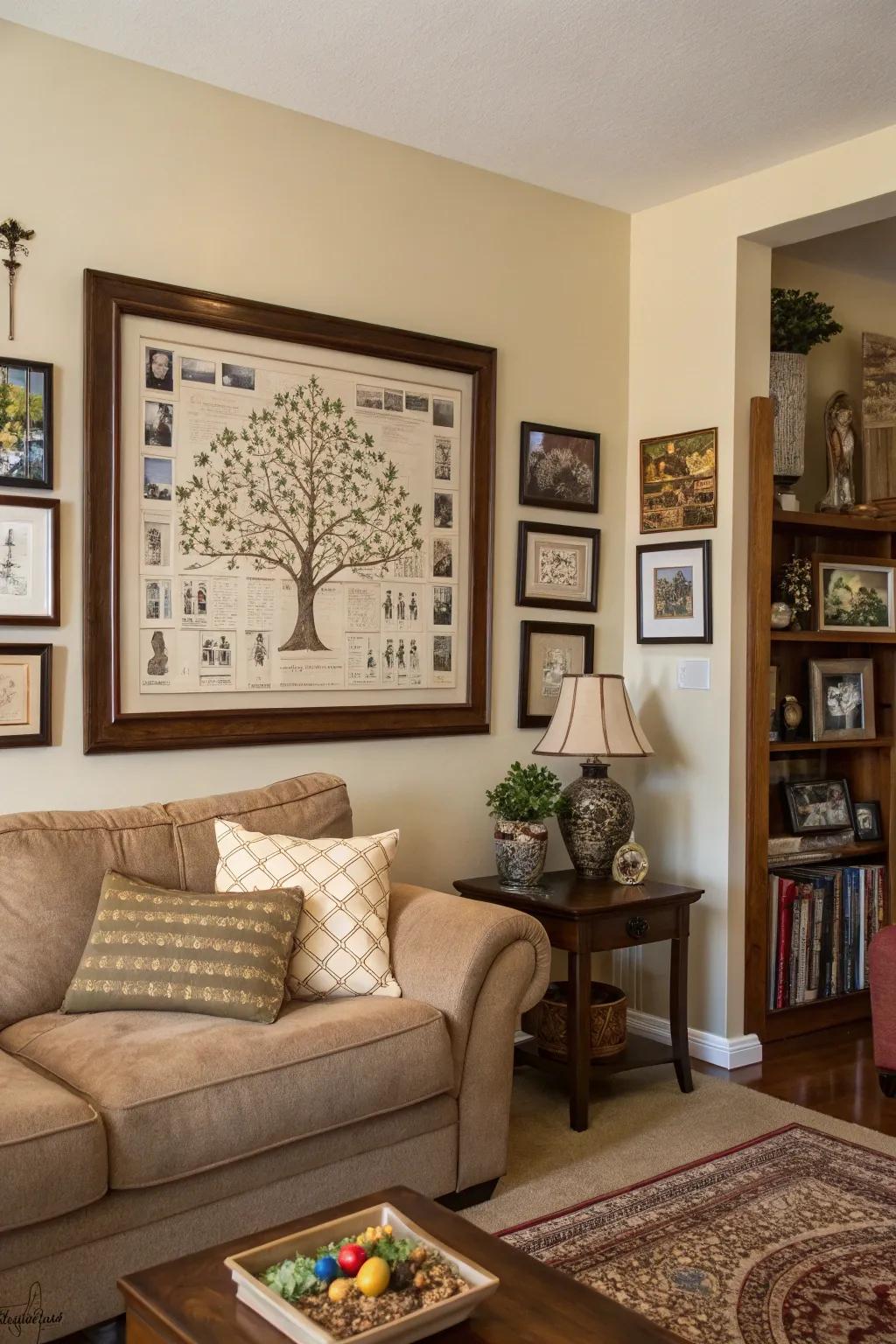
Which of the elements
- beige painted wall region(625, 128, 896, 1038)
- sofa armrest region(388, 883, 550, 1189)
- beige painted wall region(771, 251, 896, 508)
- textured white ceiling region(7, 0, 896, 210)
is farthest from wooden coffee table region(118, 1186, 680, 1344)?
beige painted wall region(771, 251, 896, 508)

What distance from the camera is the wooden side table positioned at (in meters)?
3.28

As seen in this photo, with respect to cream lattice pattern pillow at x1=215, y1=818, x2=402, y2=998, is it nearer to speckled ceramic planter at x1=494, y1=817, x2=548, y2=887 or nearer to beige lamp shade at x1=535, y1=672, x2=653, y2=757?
speckled ceramic planter at x1=494, y1=817, x2=548, y2=887

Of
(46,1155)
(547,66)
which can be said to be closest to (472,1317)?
(46,1155)

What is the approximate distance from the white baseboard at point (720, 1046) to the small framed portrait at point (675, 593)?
130 cm

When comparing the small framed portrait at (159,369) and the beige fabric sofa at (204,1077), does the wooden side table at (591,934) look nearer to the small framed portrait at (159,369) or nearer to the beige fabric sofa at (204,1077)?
the beige fabric sofa at (204,1077)

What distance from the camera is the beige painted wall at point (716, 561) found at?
390 centimetres

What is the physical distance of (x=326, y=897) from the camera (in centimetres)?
284

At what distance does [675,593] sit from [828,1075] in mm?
1635

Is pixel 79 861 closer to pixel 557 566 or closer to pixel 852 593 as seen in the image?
pixel 557 566

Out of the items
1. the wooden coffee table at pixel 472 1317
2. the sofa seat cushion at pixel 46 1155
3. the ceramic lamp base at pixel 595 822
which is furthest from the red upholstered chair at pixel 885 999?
the sofa seat cushion at pixel 46 1155

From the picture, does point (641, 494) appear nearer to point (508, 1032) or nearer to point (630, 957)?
point (630, 957)

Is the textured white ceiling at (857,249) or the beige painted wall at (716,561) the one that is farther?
the textured white ceiling at (857,249)

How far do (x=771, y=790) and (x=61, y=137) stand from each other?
314 centimetres

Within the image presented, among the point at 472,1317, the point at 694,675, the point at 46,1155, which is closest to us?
the point at 472,1317
